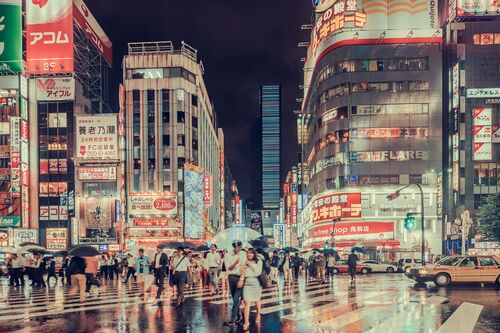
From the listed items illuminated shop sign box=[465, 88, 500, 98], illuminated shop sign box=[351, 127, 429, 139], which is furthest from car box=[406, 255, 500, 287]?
illuminated shop sign box=[351, 127, 429, 139]

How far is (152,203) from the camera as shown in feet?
227

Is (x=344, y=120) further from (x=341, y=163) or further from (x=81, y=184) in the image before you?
(x=81, y=184)

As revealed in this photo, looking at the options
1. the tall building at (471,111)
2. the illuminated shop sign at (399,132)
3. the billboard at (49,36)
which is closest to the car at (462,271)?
the tall building at (471,111)

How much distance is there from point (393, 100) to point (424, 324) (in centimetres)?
5535

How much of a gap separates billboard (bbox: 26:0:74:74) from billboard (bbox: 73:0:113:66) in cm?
327

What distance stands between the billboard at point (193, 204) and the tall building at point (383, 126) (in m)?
16.6

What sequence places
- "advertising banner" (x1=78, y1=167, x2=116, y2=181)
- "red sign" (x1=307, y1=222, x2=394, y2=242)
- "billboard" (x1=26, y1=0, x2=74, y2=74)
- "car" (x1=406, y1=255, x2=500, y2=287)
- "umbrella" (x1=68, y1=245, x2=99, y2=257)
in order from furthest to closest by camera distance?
"advertising banner" (x1=78, y1=167, x2=116, y2=181)
"red sign" (x1=307, y1=222, x2=394, y2=242)
"billboard" (x1=26, y1=0, x2=74, y2=74)
"car" (x1=406, y1=255, x2=500, y2=287)
"umbrella" (x1=68, y1=245, x2=99, y2=257)

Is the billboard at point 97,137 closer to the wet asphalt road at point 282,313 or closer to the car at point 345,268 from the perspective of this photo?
the car at point 345,268

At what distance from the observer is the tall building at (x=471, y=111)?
192ft

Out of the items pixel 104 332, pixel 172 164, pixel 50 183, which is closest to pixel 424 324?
pixel 104 332

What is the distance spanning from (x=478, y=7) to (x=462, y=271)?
48.8m

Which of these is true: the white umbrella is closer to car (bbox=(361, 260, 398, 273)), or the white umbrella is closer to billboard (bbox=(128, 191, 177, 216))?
car (bbox=(361, 260, 398, 273))

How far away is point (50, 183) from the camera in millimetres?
76562

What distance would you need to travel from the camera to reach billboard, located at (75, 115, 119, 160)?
6366cm
